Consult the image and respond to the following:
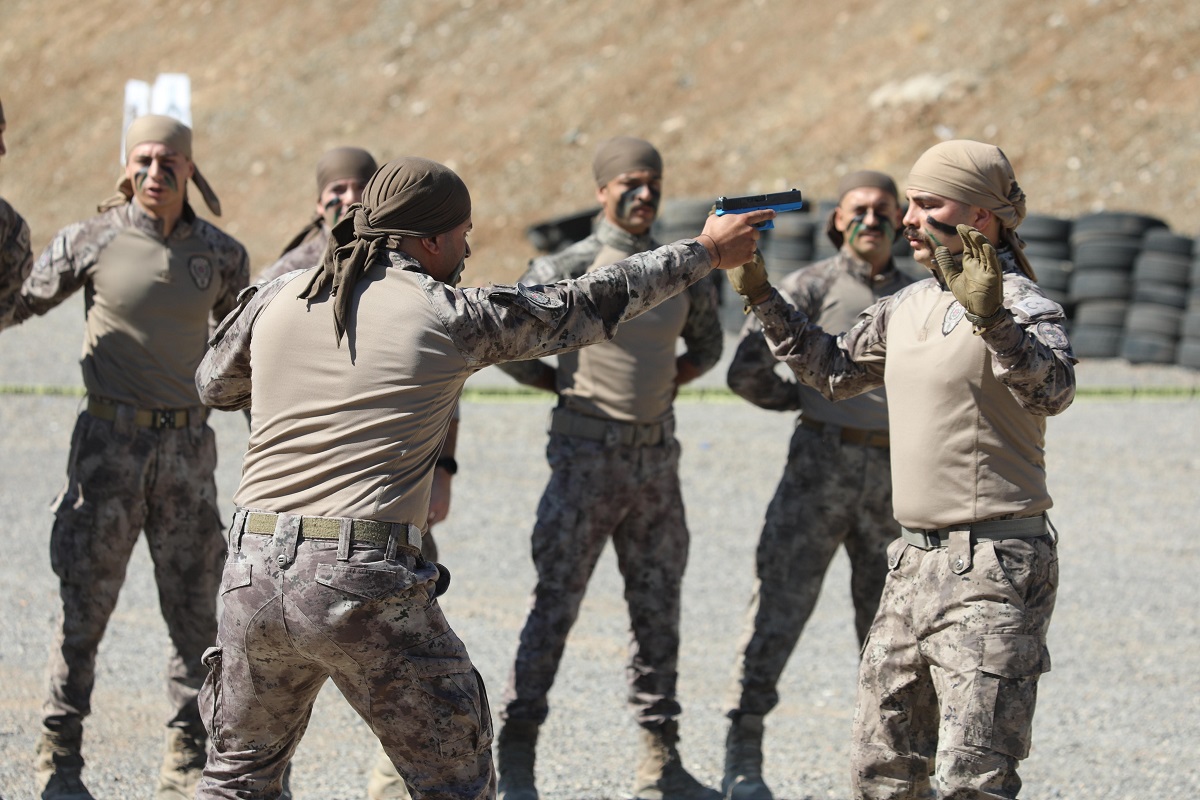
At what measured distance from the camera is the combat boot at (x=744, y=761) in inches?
209

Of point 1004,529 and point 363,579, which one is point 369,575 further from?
point 1004,529

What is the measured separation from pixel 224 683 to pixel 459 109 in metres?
23.2

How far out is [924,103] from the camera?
21156 mm

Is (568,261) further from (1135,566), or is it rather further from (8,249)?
(1135,566)

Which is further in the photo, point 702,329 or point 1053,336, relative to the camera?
point 702,329

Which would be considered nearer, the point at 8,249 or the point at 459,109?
the point at 8,249

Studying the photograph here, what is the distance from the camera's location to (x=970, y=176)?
407cm

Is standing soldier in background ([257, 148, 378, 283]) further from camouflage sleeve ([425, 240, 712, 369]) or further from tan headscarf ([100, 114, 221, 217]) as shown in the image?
camouflage sleeve ([425, 240, 712, 369])

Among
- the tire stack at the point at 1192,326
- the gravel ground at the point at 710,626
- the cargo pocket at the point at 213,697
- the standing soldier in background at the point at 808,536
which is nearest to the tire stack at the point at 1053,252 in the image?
the tire stack at the point at 1192,326

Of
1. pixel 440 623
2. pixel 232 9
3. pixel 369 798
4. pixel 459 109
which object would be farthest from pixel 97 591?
pixel 232 9

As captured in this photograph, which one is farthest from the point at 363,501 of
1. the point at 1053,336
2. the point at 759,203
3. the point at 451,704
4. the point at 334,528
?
the point at 1053,336

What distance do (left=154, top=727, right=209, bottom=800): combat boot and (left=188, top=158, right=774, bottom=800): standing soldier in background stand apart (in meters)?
1.59

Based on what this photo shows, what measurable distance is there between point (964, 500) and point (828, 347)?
2.51 feet

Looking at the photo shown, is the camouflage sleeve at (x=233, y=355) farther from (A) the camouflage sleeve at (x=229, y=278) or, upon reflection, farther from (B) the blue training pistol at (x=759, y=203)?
(A) the camouflage sleeve at (x=229, y=278)
